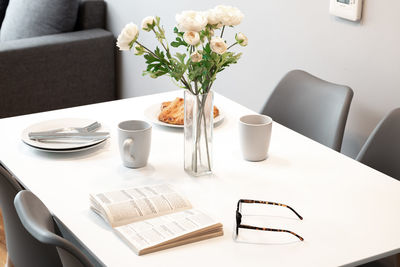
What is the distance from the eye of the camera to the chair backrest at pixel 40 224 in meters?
1.25

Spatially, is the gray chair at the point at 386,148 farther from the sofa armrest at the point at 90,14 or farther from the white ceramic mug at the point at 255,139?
the sofa armrest at the point at 90,14

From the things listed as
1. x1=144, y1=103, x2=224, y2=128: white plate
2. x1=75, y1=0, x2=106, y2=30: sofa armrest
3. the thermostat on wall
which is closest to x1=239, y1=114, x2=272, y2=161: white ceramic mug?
x1=144, y1=103, x2=224, y2=128: white plate

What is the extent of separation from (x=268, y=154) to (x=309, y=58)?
0.84m

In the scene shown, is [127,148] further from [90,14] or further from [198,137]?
[90,14]

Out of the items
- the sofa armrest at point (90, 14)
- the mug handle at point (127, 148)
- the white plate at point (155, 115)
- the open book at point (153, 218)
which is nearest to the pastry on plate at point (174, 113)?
the white plate at point (155, 115)

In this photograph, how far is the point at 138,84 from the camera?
Answer: 3.77 meters

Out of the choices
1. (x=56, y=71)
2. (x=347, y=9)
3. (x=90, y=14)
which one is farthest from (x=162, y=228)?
(x=90, y=14)

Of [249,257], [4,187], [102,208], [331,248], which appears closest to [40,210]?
[102,208]

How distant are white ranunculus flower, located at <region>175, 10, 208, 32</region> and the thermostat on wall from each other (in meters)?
0.90

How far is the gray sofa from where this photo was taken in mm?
3484

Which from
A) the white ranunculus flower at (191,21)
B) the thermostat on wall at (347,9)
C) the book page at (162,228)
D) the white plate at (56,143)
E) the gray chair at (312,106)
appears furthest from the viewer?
the thermostat on wall at (347,9)

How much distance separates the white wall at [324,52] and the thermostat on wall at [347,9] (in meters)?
0.03

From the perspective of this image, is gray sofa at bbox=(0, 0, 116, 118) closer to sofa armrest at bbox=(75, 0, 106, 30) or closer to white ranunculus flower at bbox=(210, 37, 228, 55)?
sofa armrest at bbox=(75, 0, 106, 30)

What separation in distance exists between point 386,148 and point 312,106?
1.30 feet
